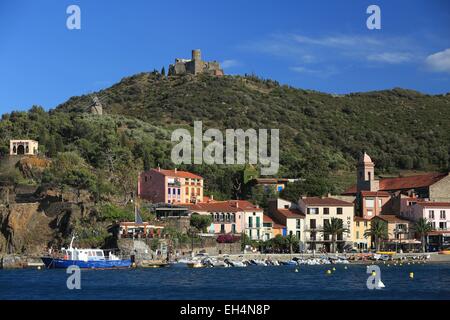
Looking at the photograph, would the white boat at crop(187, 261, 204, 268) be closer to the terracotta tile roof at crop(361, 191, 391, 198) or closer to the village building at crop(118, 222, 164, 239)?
the village building at crop(118, 222, 164, 239)

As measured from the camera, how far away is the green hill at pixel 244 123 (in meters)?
114

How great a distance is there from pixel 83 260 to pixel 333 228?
3123 cm

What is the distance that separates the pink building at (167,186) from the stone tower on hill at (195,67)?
75.7 m

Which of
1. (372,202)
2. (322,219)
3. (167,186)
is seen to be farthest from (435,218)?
(167,186)

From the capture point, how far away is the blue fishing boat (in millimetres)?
77625

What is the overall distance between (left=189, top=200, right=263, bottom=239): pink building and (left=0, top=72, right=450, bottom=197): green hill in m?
11.9

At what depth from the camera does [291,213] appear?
330ft

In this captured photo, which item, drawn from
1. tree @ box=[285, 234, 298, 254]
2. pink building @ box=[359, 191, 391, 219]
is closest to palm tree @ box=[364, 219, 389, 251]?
pink building @ box=[359, 191, 391, 219]

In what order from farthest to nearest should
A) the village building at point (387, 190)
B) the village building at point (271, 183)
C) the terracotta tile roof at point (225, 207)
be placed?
1. the village building at point (271, 183)
2. the village building at point (387, 190)
3. the terracotta tile roof at point (225, 207)

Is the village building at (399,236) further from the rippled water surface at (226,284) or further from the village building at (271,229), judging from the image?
the rippled water surface at (226,284)

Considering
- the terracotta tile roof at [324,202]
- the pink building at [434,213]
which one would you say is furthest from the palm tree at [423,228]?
the terracotta tile roof at [324,202]

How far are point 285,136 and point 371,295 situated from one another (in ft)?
309

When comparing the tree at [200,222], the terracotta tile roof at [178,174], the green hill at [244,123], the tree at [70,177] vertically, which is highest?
the green hill at [244,123]
